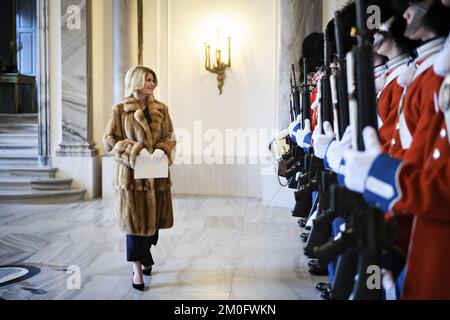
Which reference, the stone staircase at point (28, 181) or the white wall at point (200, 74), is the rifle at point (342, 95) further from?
the stone staircase at point (28, 181)

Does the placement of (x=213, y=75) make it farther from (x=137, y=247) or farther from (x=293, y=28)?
(x=137, y=247)

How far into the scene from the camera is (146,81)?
4477 mm

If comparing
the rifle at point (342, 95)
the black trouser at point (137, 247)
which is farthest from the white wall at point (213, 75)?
the rifle at point (342, 95)

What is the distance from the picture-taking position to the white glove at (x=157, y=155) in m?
4.41

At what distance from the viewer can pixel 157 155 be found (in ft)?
14.5

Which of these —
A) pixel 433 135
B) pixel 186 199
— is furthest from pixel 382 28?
pixel 186 199

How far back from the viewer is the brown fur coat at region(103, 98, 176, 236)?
4.38m

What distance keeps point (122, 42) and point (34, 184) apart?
2.50 meters

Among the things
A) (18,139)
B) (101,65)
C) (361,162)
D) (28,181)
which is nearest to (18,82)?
(18,139)

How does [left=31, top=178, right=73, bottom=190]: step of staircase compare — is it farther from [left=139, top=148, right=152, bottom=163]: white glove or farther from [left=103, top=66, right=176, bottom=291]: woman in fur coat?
[left=139, top=148, right=152, bottom=163]: white glove

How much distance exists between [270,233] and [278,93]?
2.80 metres

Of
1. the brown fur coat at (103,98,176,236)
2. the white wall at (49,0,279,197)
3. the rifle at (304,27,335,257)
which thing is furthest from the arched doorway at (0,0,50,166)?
the rifle at (304,27,335,257)

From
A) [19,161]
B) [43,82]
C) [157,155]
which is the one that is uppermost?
[43,82]
